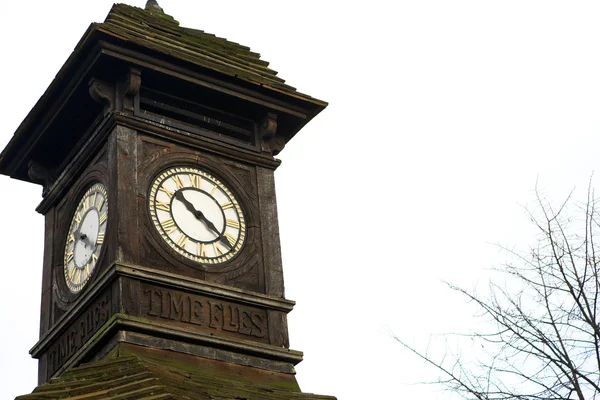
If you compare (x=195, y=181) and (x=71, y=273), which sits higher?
(x=195, y=181)

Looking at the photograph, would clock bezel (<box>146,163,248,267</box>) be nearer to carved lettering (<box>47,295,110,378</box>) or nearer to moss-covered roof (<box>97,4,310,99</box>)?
carved lettering (<box>47,295,110,378</box>)

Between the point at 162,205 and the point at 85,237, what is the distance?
104cm

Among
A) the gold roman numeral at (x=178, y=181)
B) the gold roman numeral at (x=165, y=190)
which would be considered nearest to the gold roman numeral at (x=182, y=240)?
the gold roman numeral at (x=165, y=190)

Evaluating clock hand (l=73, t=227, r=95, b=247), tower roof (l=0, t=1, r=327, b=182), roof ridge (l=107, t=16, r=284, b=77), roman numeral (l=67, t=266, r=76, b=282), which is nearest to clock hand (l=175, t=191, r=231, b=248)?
clock hand (l=73, t=227, r=95, b=247)

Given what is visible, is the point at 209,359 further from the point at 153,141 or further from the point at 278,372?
the point at 153,141

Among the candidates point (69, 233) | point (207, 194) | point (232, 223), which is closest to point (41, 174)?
point (69, 233)

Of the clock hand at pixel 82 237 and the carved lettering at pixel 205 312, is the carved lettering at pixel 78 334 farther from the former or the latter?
the clock hand at pixel 82 237

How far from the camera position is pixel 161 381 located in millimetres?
11242

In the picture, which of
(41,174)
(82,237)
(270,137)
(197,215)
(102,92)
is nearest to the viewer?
(197,215)

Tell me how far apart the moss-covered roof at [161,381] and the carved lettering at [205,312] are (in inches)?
17.4

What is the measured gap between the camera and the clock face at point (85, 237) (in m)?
13.8

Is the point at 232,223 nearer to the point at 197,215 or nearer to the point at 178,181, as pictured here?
the point at 197,215

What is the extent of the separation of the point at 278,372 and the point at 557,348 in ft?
15.5

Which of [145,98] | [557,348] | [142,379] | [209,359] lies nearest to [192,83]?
[145,98]
